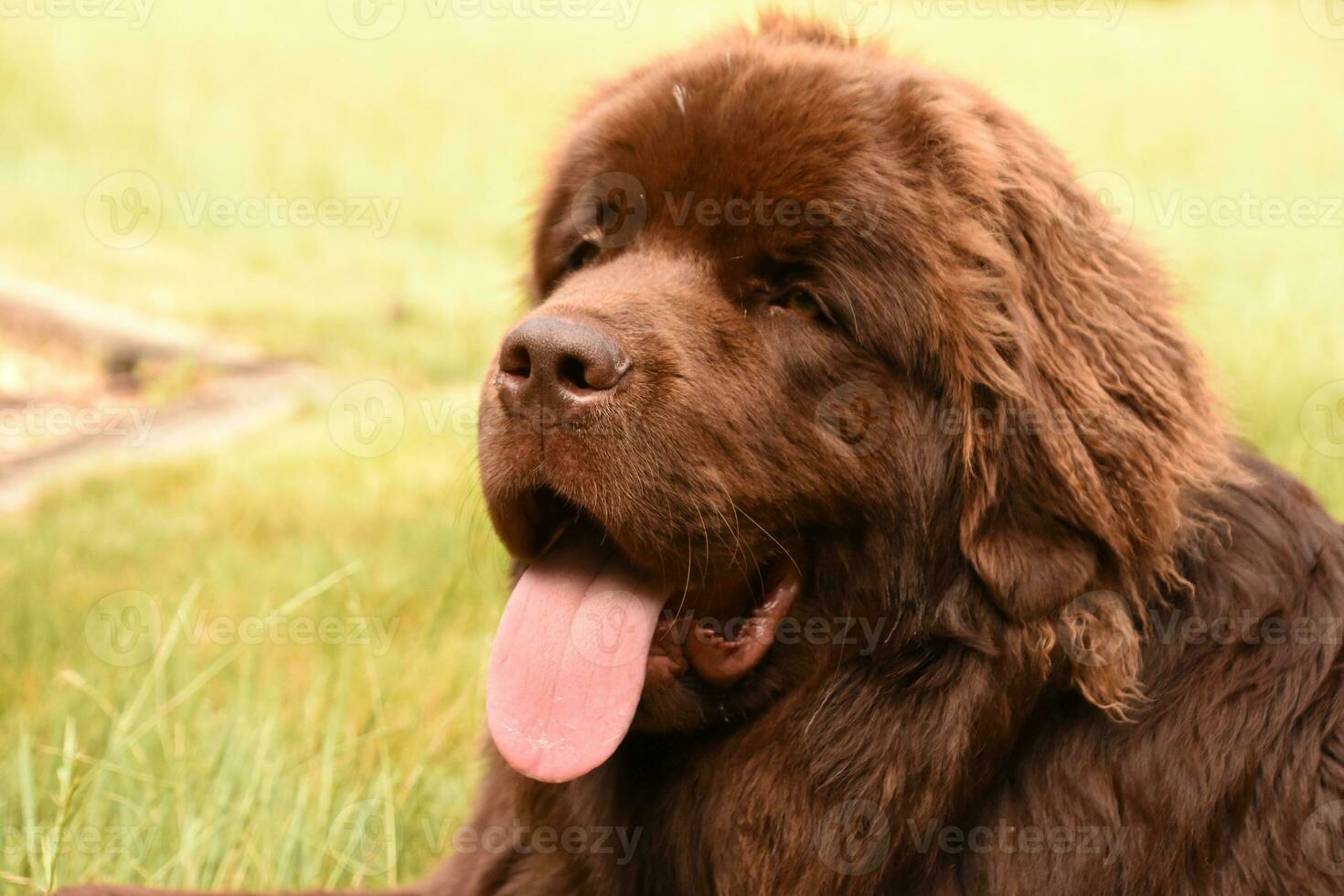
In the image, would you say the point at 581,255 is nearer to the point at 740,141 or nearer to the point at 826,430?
the point at 740,141

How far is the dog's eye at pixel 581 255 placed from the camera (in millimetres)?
3125

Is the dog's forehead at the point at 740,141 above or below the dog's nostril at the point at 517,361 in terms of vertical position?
above

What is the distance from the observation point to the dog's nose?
239 centimetres

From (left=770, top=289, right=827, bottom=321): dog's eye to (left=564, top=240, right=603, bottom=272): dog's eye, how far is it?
1.81 feet

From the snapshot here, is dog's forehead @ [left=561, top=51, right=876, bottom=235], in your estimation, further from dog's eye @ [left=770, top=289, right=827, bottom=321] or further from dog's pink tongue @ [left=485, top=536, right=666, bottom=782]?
dog's pink tongue @ [left=485, top=536, right=666, bottom=782]

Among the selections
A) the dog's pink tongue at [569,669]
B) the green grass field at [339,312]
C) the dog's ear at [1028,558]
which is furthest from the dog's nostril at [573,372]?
the green grass field at [339,312]

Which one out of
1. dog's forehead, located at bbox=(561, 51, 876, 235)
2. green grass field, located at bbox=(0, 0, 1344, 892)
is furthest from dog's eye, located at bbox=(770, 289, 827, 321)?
green grass field, located at bbox=(0, 0, 1344, 892)

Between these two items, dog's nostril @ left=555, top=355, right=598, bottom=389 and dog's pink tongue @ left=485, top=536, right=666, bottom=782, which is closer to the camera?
dog's nostril @ left=555, top=355, right=598, bottom=389

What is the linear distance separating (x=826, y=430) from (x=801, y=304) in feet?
0.88

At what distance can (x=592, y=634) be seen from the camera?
2.62m

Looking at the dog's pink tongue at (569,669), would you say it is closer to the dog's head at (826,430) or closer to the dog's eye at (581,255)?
the dog's head at (826,430)

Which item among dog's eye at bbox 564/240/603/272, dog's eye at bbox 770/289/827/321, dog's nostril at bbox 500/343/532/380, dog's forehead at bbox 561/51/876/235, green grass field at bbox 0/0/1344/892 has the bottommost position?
green grass field at bbox 0/0/1344/892

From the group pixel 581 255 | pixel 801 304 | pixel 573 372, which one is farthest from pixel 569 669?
pixel 581 255

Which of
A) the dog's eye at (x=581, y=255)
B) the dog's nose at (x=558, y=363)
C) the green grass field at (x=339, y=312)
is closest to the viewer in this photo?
the dog's nose at (x=558, y=363)
